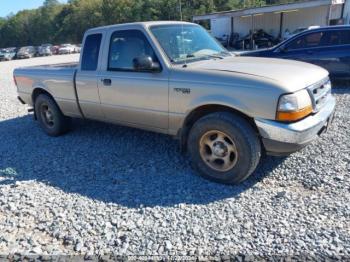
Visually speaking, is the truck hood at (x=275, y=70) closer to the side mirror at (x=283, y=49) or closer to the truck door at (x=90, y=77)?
the truck door at (x=90, y=77)

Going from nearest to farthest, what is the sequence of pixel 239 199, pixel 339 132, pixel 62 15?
pixel 239 199
pixel 339 132
pixel 62 15

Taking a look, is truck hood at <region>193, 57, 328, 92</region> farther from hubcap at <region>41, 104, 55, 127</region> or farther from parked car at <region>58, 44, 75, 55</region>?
parked car at <region>58, 44, 75, 55</region>

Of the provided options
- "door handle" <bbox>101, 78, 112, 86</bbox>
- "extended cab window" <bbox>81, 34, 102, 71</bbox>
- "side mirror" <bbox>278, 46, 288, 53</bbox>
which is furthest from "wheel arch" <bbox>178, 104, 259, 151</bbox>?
"side mirror" <bbox>278, 46, 288, 53</bbox>

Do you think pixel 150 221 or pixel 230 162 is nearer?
pixel 150 221

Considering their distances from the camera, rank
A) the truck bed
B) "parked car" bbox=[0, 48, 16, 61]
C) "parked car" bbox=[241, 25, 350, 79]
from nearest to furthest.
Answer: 1. the truck bed
2. "parked car" bbox=[241, 25, 350, 79]
3. "parked car" bbox=[0, 48, 16, 61]

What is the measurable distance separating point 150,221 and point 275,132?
1.64 meters

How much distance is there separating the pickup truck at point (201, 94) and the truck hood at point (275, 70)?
0.5 inches

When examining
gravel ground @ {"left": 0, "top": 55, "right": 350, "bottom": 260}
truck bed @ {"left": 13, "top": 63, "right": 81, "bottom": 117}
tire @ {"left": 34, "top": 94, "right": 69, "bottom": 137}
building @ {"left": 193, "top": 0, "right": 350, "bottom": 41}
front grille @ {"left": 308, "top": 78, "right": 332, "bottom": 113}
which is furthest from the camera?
building @ {"left": 193, "top": 0, "right": 350, "bottom": 41}

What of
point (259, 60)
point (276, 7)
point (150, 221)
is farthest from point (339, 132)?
point (276, 7)

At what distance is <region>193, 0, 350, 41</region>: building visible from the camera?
23.5m

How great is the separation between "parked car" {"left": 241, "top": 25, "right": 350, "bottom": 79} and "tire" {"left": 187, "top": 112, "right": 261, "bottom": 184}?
4.99 meters

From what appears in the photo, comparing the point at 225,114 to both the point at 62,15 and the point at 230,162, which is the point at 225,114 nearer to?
the point at 230,162

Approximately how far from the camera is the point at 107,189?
13.5 feet

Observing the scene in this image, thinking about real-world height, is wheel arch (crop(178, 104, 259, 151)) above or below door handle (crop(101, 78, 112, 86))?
below
